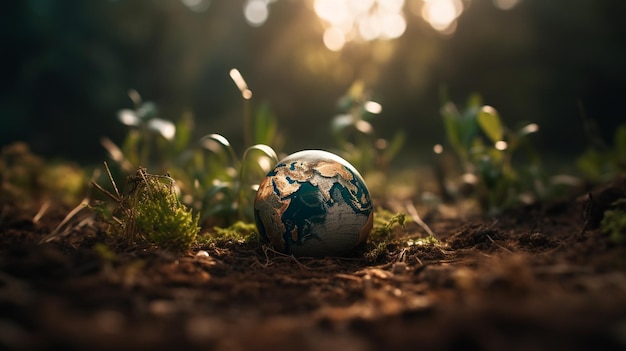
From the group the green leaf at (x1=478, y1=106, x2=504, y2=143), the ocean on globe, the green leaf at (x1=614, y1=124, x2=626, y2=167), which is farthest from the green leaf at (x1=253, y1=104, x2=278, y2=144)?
the green leaf at (x1=614, y1=124, x2=626, y2=167)

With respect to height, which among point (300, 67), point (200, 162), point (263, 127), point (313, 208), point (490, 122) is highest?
point (300, 67)

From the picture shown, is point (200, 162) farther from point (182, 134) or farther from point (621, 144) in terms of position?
point (621, 144)

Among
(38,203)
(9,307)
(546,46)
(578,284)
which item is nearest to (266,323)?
(9,307)

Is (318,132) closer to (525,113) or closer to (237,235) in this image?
(525,113)

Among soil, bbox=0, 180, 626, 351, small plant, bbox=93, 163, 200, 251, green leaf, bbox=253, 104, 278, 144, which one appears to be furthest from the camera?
green leaf, bbox=253, 104, 278, 144

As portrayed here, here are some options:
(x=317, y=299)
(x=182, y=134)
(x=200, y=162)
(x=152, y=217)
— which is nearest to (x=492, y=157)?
(x=200, y=162)

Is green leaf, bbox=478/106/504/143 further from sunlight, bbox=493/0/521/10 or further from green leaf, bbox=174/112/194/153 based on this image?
sunlight, bbox=493/0/521/10
